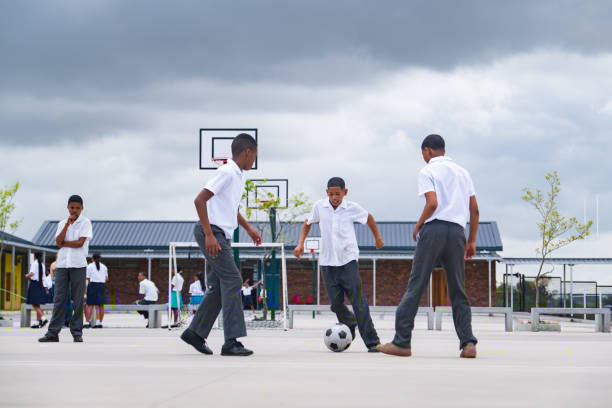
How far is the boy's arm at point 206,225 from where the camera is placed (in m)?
7.05

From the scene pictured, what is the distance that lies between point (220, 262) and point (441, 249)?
5.84 feet

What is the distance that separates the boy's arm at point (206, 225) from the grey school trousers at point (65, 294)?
130 inches

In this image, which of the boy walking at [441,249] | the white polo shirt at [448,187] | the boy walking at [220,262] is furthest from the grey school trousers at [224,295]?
the white polo shirt at [448,187]

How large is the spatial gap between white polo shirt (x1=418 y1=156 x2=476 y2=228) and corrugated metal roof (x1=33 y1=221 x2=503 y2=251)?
36.3 metres

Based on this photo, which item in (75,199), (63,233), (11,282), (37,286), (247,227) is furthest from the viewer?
(11,282)

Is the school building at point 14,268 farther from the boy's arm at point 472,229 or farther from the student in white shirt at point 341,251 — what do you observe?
the boy's arm at point 472,229

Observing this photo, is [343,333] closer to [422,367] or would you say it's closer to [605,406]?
[422,367]

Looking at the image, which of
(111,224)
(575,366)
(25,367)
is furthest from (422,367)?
(111,224)

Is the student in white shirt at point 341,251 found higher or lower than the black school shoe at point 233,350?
higher

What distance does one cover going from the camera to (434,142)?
7.58 metres

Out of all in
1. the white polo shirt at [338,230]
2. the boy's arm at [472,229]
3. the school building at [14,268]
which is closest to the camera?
the boy's arm at [472,229]

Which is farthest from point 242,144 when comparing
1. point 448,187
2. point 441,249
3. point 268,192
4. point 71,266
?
point 268,192

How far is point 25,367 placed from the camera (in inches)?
230

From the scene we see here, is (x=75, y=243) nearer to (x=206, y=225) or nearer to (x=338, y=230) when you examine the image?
(x=338, y=230)
